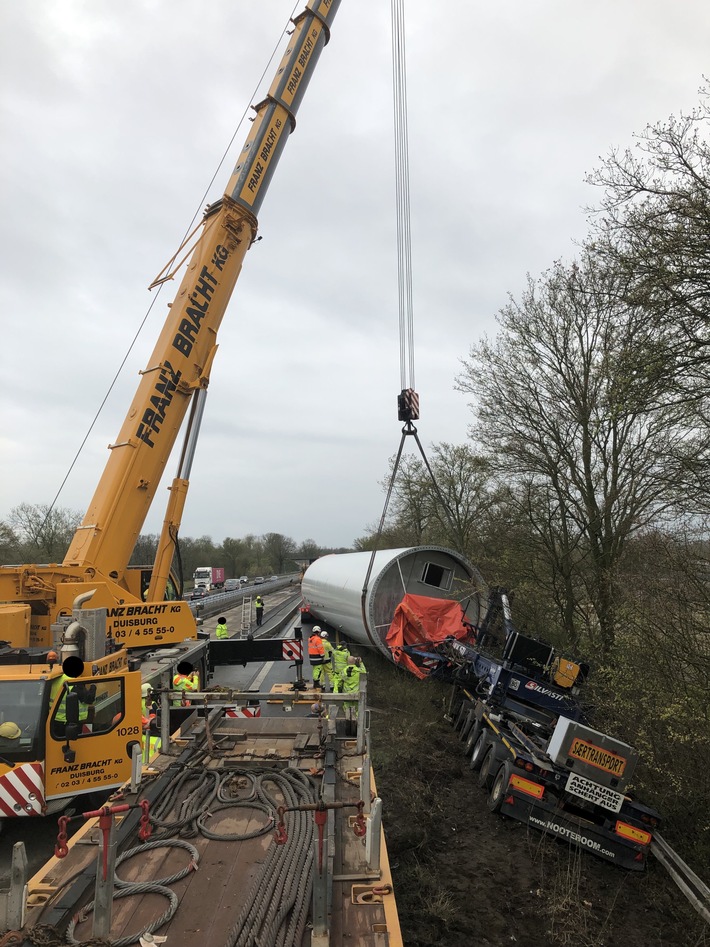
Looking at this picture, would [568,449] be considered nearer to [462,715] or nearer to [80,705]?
[462,715]

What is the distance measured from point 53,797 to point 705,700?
6988mm

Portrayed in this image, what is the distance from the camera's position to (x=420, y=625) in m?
14.0

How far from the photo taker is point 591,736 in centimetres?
680

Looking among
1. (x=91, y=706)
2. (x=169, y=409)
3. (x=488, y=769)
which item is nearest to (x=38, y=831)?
(x=91, y=706)

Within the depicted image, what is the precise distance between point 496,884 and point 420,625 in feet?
25.7

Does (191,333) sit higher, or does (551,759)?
(191,333)

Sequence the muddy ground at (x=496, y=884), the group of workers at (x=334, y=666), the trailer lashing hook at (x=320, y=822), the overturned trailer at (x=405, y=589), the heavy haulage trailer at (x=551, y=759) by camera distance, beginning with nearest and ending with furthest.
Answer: the trailer lashing hook at (x=320, y=822) → the muddy ground at (x=496, y=884) → the heavy haulage trailer at (x=551, y=759) → the group of workers at (x=334, y=666) → the overturned trailer at (x=405, y=589)

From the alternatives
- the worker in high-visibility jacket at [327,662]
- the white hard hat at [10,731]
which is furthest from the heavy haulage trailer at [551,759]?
the white hard hat at [10,731]

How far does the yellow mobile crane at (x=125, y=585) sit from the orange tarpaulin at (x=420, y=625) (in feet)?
15.3

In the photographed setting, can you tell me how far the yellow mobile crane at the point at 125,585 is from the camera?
20.9 ft

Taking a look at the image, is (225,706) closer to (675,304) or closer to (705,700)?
(705,700)

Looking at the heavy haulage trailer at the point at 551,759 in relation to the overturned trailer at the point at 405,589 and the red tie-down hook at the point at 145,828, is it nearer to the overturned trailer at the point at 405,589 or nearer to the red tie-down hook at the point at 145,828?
the overturned trailer at the point at 405,589

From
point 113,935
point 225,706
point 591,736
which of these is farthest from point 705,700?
point 113,935

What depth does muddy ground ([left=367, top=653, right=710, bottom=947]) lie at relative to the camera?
538cm
